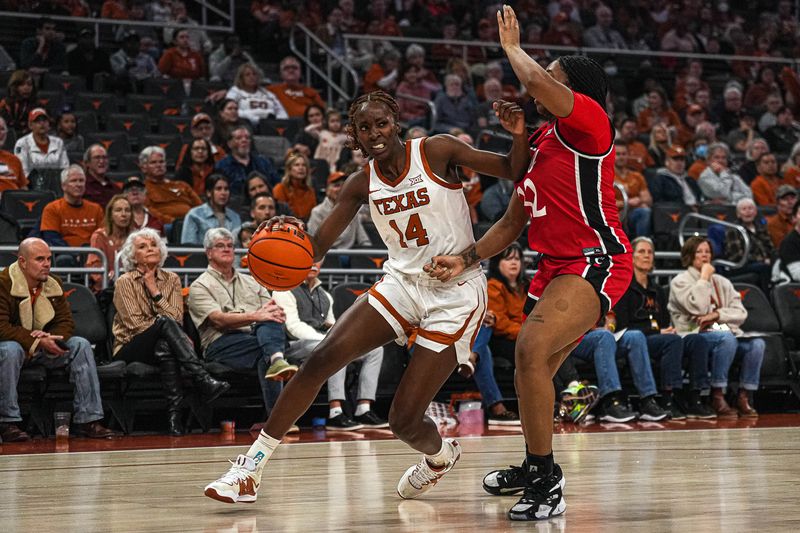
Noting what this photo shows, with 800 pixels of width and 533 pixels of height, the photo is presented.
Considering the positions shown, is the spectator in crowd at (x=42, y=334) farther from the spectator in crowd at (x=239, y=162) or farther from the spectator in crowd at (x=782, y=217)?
the spectator in crowd at (x=782, y=217)

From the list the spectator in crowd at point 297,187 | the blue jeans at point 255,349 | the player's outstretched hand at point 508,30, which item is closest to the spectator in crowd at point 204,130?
the spectator in crowd at point 297,187

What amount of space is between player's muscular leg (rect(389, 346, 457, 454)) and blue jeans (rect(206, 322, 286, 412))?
3.60m

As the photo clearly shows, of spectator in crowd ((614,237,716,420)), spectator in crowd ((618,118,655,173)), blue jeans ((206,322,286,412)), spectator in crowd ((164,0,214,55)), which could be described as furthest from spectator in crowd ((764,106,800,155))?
blue jeans ((206,322,286,412))

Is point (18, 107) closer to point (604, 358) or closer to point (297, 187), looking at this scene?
point (297, 187)

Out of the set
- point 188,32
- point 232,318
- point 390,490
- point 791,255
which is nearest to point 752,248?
point 791,255

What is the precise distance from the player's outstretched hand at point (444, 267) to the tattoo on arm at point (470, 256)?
0.26ft

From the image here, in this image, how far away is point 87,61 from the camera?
12547mm

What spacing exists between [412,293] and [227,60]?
9.36 meters

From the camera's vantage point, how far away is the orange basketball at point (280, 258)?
4477 mm

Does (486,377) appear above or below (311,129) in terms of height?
below

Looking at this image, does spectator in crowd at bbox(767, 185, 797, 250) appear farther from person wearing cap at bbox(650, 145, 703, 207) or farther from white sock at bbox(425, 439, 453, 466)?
white sock at bbox(425, 439, 453, 466)

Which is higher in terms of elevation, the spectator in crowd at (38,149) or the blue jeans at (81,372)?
the spectator in crowd at (38,149)

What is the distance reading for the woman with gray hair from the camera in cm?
783

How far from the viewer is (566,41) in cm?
1672
